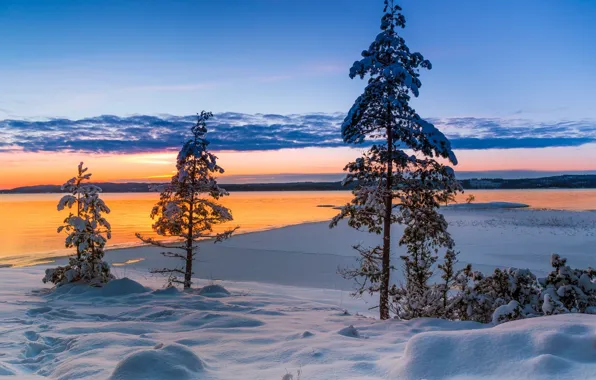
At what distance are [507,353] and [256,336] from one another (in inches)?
212

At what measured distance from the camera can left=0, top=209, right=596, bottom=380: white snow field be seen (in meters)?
6.15

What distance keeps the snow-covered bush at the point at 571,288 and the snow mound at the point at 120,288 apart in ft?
44.5

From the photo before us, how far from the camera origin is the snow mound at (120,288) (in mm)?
16891

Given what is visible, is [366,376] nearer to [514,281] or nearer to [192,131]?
[514,281]

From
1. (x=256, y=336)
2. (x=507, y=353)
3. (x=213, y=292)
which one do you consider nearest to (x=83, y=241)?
(x=213, y=292)

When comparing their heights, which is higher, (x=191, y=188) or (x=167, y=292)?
(x=191, y=188)

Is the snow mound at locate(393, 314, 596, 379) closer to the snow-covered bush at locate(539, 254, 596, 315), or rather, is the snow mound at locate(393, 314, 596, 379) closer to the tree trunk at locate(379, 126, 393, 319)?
the snow-covered bush at locate(539, 254, 596, 315)

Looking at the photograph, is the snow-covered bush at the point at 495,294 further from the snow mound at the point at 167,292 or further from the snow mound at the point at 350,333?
the snow mound at the point at 167,292

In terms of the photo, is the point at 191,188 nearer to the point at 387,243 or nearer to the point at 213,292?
the point at 213,292

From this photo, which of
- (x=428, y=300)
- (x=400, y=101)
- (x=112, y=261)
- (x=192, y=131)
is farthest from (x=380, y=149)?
(x=112, y=261)

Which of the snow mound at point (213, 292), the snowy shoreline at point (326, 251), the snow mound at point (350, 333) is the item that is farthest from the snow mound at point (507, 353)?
the snowy shoreline at point (326, 251)

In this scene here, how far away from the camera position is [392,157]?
14.9m

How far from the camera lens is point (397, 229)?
150ft

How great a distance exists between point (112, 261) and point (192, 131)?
13281 millimetres
